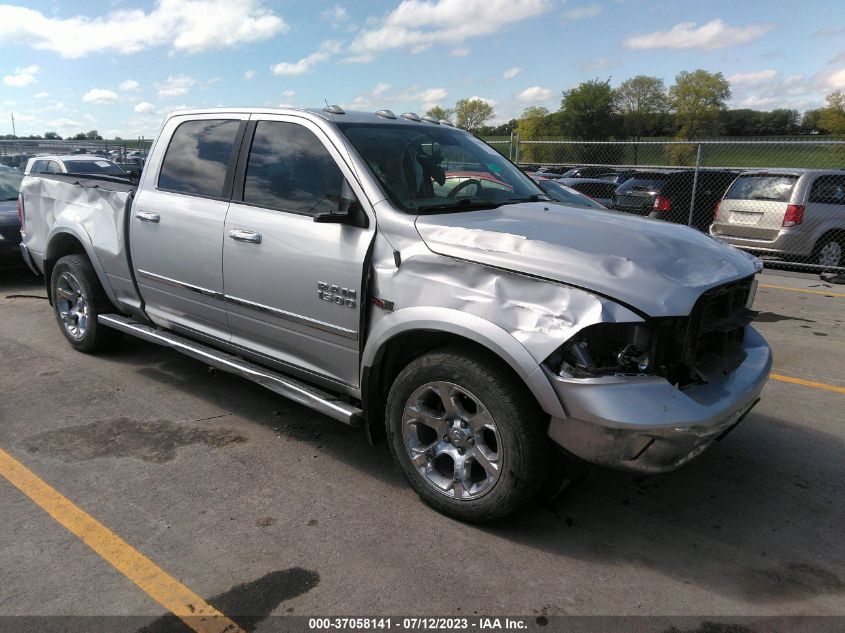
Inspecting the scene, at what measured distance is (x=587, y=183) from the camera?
16641mm

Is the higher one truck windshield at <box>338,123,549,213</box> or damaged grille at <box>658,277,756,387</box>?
truck windshield at <box>338,123,549,213</box>

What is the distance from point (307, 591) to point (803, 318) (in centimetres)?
670

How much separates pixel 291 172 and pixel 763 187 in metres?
9.34

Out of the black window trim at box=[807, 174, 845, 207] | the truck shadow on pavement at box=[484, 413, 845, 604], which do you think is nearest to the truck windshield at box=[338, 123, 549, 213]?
the truck shadow on pavement at box=[484, 413, 845, 604]

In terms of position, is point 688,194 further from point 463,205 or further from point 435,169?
point 463,205

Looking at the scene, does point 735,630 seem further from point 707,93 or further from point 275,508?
point 707,93

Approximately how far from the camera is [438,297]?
3023mm

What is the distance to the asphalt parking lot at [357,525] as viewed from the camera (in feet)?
8.71

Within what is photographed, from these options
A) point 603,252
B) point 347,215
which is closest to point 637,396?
point 603,252

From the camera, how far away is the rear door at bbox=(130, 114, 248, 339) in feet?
13.5

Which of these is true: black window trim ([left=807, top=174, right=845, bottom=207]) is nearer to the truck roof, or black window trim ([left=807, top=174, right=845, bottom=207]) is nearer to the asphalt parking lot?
the asphalt parking lot

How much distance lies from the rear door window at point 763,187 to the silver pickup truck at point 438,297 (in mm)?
7675

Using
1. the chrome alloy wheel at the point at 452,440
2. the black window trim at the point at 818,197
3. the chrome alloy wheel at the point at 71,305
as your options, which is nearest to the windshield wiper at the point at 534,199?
the chrome alloy wheel at the point at 452,440

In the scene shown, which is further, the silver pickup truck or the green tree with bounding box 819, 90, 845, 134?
the green tree with bounding box 819, 90, 845, 134
